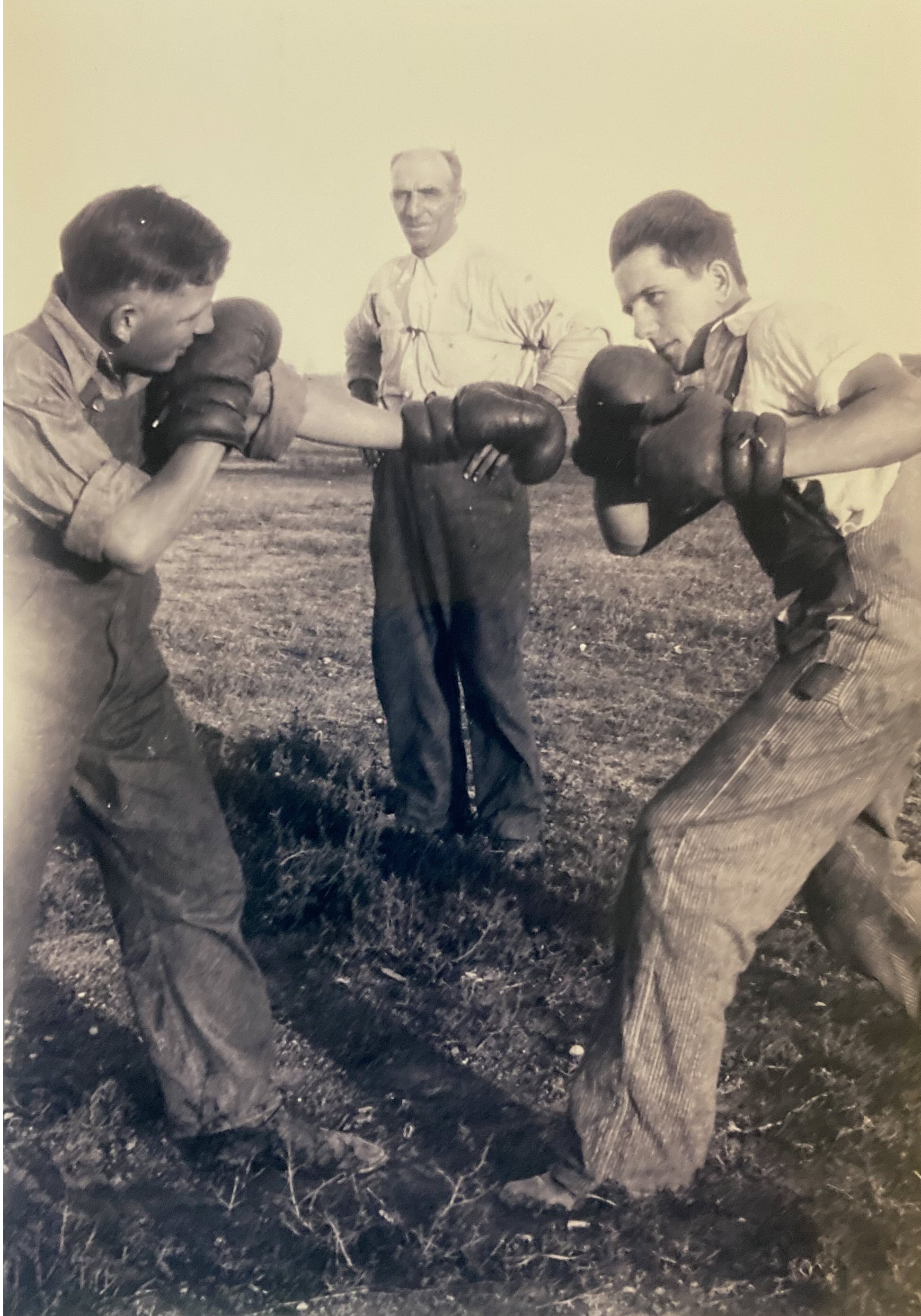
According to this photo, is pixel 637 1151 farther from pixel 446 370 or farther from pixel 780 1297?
pixel 446 370

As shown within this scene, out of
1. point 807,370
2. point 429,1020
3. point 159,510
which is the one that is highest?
point 807,370

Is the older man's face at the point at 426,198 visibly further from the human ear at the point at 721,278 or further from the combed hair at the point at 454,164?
the human ear at the point at 721,278

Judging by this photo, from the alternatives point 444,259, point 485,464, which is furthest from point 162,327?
point 485,464

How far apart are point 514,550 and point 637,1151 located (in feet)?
3.85

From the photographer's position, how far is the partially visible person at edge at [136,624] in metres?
2.00

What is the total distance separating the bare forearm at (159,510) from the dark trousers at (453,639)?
41 centimetres

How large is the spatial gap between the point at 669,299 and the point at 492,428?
42 centimetres

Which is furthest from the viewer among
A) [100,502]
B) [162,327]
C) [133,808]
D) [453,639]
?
[453,639]

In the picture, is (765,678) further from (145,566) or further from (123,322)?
(123,322)

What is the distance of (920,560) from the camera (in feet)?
6.70

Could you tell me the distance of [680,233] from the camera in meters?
2.09

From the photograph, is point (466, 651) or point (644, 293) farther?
point (466, 651)

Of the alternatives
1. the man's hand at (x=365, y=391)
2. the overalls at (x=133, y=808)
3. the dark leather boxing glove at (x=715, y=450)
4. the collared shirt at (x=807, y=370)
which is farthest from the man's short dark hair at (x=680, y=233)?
the overalls at (x=133, y=808)

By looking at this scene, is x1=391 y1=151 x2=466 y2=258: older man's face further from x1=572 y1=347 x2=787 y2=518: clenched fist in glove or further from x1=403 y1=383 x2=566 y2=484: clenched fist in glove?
x1=572 y1=347 x2=787 y2=518: clenched fist in glove
